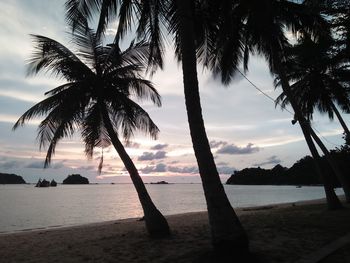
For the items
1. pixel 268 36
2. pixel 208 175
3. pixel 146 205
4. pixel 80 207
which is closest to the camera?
pixel 208 175

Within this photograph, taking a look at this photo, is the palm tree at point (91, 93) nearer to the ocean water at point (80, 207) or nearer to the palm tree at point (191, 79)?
the palm tree at point (191, 79)

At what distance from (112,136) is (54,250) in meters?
3.84

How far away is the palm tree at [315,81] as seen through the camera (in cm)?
2033

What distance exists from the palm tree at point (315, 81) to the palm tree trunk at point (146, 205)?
1020cm

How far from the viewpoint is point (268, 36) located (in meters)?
14.3

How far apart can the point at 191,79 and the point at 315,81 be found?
16.9 metres

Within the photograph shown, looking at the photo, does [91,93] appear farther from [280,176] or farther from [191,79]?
[280,176]

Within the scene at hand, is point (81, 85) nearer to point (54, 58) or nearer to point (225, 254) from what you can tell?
point (54, 58)

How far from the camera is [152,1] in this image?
1086 centimetres

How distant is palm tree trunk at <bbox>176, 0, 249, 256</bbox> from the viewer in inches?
300

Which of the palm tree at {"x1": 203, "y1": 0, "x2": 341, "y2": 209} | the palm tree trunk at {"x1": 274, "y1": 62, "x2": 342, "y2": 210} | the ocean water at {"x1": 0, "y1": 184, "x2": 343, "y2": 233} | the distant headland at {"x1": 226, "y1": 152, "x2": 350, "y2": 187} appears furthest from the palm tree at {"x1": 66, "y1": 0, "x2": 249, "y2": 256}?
the distant headland at {"x1": 226, "y1": 152, "x2": 350, "y2": 187}

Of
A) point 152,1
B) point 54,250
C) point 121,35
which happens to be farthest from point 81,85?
point 54,250

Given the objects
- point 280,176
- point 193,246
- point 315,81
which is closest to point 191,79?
point 193,246

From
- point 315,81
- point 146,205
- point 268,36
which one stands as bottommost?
point 146,205
